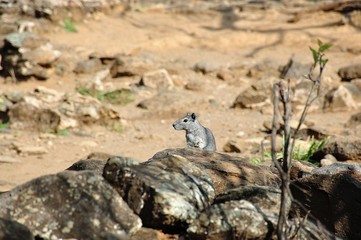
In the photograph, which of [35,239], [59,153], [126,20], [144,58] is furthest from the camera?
[126,20]

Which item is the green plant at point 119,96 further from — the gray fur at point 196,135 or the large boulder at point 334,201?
the large boulder at point 334,201

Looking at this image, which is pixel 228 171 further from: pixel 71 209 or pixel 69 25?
pixel 69 25

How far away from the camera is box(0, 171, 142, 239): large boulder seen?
4070mm

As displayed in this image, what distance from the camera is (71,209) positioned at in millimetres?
4133

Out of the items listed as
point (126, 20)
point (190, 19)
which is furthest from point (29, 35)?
point (190, 19)

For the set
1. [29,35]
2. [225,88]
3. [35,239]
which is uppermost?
[35,239]

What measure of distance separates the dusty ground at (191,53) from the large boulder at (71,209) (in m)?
5.35

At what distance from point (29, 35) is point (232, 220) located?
1090 centimetres

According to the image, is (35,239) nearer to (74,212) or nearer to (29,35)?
(74,212)

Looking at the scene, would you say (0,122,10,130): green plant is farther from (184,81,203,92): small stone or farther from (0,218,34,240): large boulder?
(0,218,34,240): large boulder

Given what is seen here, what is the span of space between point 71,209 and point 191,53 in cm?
1183

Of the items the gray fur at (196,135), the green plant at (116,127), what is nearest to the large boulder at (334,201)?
the gray fur at (196,135)

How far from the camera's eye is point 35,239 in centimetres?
409

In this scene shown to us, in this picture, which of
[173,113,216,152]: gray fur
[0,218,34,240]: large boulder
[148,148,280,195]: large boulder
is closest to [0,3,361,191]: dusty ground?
[173,113,216,152]: gray fur
